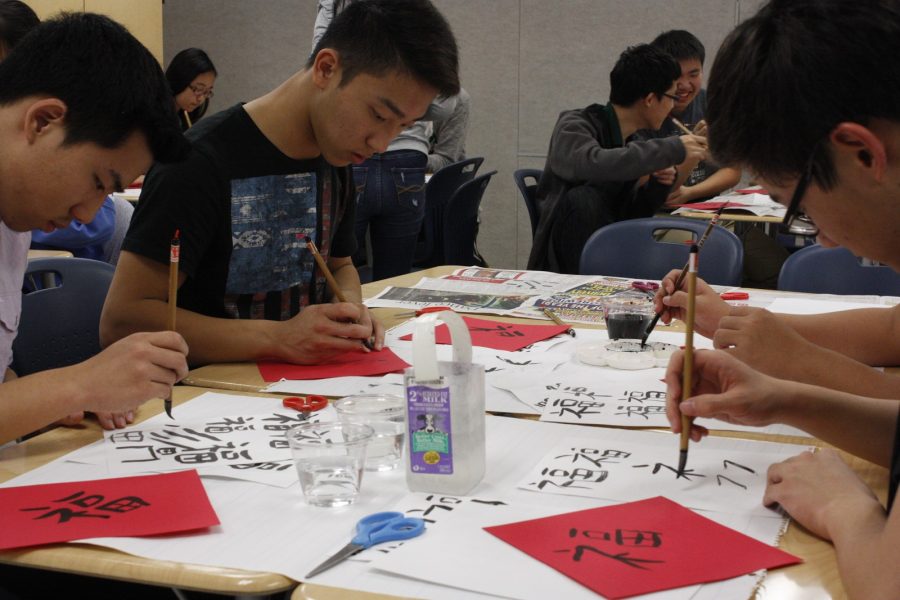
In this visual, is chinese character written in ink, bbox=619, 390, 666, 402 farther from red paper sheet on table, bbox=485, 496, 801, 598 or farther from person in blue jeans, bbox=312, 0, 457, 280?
person in blue jeans, bbox=312, 0, 457, 280

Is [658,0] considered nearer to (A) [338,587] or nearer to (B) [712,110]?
(B) [712,110]

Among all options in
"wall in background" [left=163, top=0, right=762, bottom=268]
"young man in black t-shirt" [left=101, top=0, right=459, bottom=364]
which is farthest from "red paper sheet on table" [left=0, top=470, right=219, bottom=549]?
"wall in background" [left=163, top=0, right=762, bottom=268]

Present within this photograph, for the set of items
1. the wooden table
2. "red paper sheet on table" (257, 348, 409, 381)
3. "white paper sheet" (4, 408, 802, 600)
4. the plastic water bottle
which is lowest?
the wooden table

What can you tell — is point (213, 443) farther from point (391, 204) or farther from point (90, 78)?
point (391, 204)

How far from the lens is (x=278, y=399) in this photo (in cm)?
148

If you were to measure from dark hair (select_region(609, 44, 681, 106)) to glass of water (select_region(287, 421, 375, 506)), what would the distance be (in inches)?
107

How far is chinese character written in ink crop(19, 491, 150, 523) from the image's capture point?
103cm

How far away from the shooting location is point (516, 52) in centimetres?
611

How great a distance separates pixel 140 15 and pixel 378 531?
5.96 meters

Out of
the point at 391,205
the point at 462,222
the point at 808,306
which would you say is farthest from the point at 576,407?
the point at 462,222

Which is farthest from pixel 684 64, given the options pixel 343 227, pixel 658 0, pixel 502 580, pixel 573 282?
pixel 502 580

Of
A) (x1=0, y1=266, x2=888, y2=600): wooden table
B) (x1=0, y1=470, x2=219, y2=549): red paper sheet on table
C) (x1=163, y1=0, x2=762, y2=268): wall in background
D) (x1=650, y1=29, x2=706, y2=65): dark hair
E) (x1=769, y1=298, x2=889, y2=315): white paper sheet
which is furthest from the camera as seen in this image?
(x1=163, y1=0, x2=762, y2=268): wall in background

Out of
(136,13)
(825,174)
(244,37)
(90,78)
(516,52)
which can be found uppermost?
(136,13)

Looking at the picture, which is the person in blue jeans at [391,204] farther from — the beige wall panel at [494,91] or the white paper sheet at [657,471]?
the white paper sheet at [657,471]
